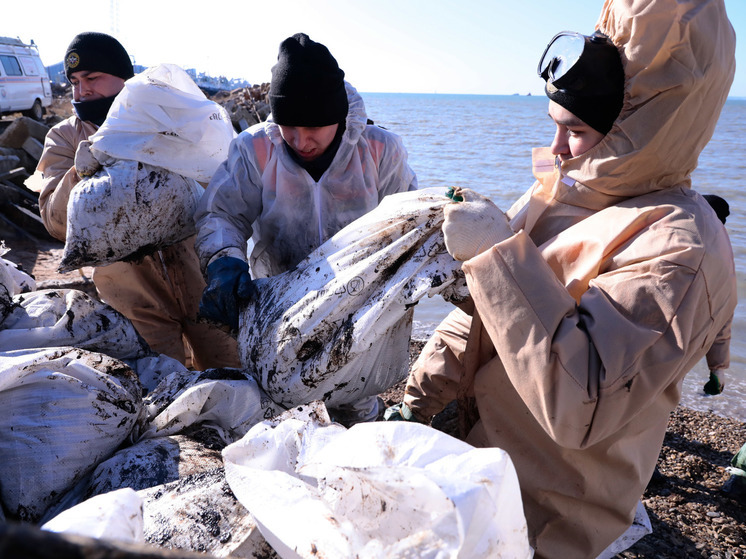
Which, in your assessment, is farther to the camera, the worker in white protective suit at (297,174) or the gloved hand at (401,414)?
the gloved hand at (401,414)

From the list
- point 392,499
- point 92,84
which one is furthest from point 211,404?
point 92,84

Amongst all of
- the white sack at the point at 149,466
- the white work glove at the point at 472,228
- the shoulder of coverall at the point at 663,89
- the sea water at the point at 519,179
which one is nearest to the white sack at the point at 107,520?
the white sack at the point at 149,466

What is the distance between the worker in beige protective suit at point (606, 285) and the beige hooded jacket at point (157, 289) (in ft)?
5.51

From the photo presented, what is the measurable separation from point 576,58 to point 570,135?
0.69 ft

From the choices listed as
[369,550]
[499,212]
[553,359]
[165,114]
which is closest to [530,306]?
[553,359]

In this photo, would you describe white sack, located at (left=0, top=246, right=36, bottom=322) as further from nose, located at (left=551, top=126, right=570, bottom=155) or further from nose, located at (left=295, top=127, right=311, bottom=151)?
nose, located at (left=551, top=126, right=570, bottom=155)

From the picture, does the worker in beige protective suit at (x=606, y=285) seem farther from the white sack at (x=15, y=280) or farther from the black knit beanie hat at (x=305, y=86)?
the white sack at (x=15, y=280)

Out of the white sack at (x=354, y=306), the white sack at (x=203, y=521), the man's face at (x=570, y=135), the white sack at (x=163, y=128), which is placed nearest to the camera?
the white sack at (x=203, y=521)

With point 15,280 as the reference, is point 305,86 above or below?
above

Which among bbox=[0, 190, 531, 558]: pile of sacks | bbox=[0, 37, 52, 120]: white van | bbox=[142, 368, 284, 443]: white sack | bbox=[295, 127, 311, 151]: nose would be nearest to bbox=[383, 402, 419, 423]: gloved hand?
bbox=[0, 190, 531, 558]: pile of sacks

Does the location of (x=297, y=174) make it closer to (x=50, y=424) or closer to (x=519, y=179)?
(x=50, y=424)

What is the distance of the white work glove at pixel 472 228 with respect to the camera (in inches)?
58.1

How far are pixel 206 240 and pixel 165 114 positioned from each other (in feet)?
1.95

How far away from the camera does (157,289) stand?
2914 mm
